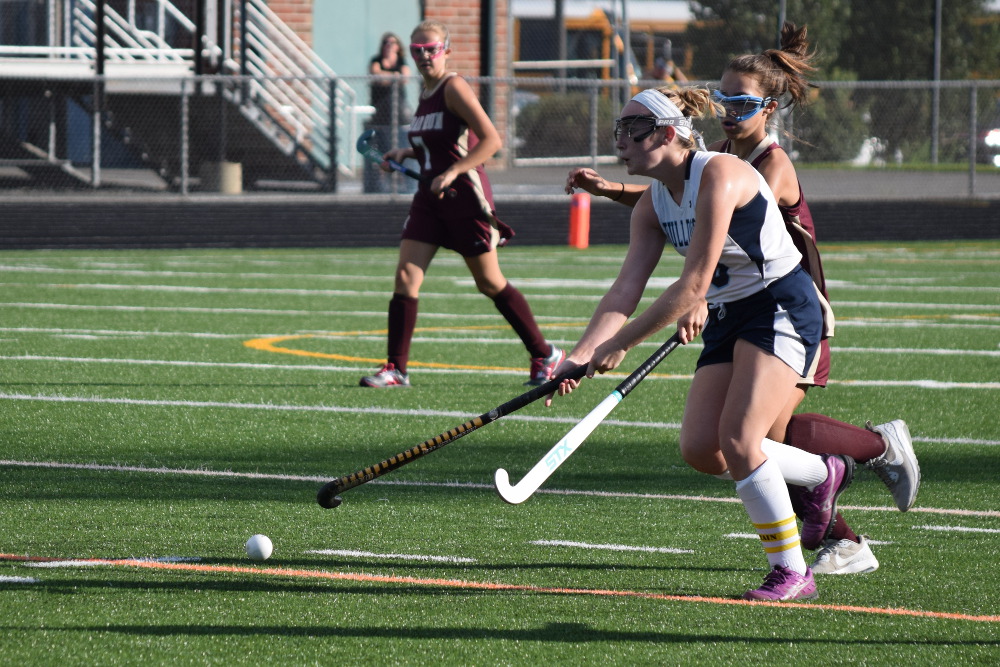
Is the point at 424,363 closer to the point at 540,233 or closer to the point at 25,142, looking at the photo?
the point at 540,233

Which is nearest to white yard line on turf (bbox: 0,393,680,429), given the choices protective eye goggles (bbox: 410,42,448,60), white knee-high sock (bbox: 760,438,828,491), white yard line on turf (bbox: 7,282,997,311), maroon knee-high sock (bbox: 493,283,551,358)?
maroon knee-high sock (bbox: 493,283,551,358)

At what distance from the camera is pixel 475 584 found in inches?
197

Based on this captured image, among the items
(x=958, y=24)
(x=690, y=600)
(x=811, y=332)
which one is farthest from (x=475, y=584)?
(x=958, y=24)

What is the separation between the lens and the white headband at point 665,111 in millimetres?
4945

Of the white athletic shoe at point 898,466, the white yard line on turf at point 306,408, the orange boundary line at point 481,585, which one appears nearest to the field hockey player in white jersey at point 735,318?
the orange boundary line at point 481,585

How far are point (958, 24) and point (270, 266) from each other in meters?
21.8

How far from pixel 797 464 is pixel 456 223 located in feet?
14.8

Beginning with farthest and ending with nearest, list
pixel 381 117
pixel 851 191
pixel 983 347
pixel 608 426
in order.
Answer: pixel 851 191
pixel 381 117
pixel 983 347
pixel 608 426

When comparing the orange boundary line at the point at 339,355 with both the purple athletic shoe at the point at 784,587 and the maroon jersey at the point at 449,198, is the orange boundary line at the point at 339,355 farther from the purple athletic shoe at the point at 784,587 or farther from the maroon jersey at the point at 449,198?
the purple athletic shoe at the point at 784,587

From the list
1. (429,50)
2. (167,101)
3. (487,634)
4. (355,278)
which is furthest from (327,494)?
(167,101)

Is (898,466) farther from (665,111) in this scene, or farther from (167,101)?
(167,101)

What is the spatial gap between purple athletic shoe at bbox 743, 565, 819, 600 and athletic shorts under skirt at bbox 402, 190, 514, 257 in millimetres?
4725

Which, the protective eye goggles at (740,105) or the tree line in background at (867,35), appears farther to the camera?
the tree line in background at (867,35)

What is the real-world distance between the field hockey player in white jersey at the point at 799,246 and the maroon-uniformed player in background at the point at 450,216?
3.54 m
